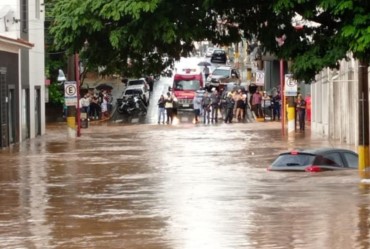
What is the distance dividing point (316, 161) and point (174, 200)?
22.2 feet

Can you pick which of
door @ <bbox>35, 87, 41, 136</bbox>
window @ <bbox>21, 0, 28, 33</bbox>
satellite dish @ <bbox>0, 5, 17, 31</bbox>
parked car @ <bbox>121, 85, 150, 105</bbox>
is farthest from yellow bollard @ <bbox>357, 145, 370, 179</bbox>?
parked car @ <bbox>121, 85, 150, 105</bbox>

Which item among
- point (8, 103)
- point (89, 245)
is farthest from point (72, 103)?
point (89, 245)

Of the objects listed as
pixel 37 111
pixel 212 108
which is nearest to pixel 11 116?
pixel 37 111

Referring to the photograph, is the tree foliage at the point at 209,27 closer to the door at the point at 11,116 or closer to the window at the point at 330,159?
the window at the point at 330,159

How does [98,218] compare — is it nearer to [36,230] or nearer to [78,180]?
[36,230]

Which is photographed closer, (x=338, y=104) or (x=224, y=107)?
(x=338, y=104)

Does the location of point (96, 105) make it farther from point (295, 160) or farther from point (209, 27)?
point (209, 27)

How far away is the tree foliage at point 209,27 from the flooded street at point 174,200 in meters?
2.92

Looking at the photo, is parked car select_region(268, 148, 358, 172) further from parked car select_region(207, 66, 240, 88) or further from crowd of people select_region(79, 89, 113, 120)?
parked car select_region(207, 66, 240, 88)

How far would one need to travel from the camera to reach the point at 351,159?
2870 centimetres

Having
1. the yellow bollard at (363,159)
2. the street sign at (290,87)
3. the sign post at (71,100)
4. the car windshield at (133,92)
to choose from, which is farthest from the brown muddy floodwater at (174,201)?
the car windshield at (133,92)

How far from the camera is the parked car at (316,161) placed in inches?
1093

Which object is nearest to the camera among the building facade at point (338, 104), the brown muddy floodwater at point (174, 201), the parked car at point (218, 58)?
the brown muddy floodwater at point (174, 201)

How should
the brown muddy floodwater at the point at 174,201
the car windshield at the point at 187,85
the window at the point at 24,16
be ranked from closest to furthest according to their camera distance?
the brown muddy floodwater at the point at 174,201 → the window at the point at 24,16 → the car windshield at the point at 187,85
